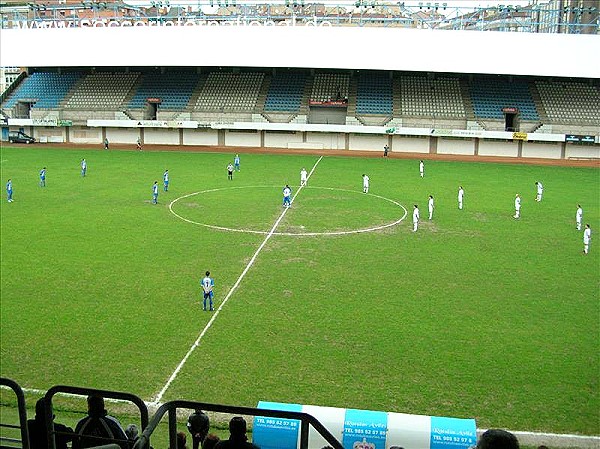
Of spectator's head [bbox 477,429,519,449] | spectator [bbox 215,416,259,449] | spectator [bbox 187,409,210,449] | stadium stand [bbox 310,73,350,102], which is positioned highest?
stadium stand [bbox 310,73,350,102]

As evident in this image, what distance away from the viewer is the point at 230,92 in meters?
60.9

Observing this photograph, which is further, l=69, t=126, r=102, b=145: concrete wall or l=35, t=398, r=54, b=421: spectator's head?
l=69, t=126, r=102, b=145: concrete wall

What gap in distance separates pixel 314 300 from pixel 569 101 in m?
45.1

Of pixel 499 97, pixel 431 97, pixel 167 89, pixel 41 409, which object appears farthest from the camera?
pixel 167 89

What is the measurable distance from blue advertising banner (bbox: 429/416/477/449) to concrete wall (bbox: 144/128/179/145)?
51.9m

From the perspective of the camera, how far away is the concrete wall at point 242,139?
2277 inches

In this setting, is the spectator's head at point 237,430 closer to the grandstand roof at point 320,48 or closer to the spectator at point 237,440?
the spectator at point 237,440

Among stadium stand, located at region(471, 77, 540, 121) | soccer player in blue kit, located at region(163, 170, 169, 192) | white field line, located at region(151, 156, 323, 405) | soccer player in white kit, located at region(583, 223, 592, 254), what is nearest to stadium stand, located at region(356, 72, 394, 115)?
stadium stand, located at region(471, 77, 540, 121)

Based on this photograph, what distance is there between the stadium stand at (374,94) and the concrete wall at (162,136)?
52.8 ft

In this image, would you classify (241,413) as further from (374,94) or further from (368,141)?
→ (374,94)

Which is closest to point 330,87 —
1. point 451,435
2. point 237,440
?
point 451,435

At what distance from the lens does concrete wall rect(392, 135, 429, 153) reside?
55.5 meters

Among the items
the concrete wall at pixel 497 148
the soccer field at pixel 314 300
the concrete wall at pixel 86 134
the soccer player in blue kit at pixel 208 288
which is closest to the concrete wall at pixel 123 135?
the concrete wall at pixel 86 134

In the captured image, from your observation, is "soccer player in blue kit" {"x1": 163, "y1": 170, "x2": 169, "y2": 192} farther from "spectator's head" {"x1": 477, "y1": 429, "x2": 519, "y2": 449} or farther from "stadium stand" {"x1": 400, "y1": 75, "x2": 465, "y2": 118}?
"spectator's head" {"x1": 477, "y1": 429, "x2": 519, "y2": 449}
